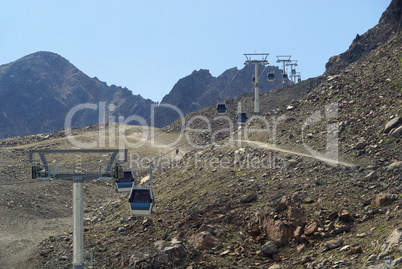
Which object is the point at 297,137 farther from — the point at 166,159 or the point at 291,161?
the point at 166,159

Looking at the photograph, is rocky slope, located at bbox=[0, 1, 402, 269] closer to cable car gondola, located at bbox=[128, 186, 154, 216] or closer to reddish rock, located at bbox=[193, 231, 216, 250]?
reddish rock, located at bbox=[193, 231, 216, 250]

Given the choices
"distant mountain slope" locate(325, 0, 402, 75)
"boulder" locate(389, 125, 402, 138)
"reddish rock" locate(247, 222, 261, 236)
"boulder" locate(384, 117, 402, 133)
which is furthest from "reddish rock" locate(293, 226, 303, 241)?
"distant mountain slope" locate(325, 0, 402, 75)

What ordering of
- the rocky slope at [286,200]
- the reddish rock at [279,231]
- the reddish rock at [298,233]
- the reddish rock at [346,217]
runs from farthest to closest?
the reddish rock at [279,231] < the reddish rock at [346,217] < the reddish rock at [298,233] < the rocky slope at [286,200]

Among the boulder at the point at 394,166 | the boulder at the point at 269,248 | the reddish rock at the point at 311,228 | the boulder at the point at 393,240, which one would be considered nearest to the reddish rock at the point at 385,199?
the reddish rock at the point at 311,228

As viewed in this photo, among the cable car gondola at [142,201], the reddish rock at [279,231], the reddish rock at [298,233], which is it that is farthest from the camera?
the cable car gondola at [142,201]

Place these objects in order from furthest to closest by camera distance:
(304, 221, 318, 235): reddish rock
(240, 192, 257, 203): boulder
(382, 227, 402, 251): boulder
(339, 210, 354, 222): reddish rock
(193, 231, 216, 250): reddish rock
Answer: (240, 192, 257, 203): boulder, (193, 231, 216, 250): reddish rock, (339, 210, 354, 222): reddish rock, (304, 221, 318, 235): reddish rock, (382, 227, 402, 251): boulder

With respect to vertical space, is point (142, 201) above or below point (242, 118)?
below

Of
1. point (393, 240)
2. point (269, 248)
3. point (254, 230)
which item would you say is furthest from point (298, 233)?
point (393, 240)

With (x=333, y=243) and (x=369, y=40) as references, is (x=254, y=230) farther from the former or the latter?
(x=369, y=40)

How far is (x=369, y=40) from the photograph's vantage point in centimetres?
11188

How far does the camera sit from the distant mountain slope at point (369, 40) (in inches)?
4159

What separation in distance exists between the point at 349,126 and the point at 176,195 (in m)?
20.2

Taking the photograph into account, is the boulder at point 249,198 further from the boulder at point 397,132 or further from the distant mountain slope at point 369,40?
the distant mountain slope at point 369,40

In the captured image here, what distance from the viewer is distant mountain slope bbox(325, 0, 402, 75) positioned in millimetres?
105644
